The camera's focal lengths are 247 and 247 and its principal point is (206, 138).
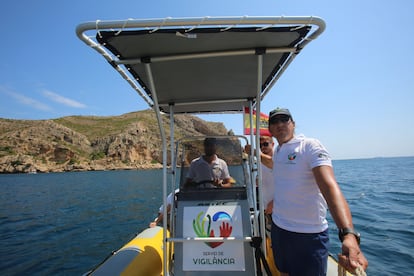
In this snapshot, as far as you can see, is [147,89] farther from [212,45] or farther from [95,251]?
[95,251]

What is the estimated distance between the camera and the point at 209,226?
3453 mm

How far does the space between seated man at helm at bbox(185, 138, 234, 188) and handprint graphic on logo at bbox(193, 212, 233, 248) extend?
570 mm

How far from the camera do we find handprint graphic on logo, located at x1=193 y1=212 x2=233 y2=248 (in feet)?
11.2

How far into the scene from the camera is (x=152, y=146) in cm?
11088

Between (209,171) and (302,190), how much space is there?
6.37ft

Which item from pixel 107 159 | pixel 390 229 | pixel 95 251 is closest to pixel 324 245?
pixel 95 251

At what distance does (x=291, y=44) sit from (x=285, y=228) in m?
1.97

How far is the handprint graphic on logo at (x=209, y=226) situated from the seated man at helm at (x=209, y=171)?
57cm

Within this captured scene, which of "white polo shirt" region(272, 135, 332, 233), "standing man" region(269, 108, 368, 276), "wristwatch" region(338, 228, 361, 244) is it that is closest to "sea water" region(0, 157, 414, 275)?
"standing man" region(269, 108, 368, 276)

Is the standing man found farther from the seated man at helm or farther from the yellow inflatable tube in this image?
the yellow inflatable tube

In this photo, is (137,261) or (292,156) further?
(137,261)

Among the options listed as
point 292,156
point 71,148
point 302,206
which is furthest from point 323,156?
point 71,148

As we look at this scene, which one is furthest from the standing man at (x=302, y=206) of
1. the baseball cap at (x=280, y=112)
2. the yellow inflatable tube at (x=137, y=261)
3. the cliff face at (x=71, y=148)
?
the cliff face at (x=71, y=148)

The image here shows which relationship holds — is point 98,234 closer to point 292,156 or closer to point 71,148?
point 292,156
